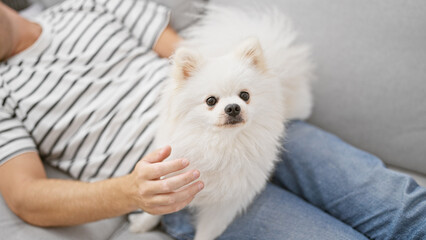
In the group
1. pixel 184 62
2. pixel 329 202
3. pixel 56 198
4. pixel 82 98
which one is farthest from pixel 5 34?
pixel 329 202

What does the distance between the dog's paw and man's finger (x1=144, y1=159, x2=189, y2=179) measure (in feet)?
1.13

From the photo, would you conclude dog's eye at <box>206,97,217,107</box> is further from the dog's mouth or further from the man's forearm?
the man's forearm

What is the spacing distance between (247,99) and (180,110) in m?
0.19

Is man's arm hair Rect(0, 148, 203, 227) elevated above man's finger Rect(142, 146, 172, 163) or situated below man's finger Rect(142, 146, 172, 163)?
below

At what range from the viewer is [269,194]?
95cm

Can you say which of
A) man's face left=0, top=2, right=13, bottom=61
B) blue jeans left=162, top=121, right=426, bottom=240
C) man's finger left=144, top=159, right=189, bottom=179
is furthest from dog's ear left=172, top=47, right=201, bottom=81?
man's face left=0, top=2, right=13, bottom=61

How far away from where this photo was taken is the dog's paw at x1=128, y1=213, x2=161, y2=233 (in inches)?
37.1

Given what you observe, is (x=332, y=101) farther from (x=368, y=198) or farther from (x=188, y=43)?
(x=188, y=43)

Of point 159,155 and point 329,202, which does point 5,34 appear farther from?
point 329,202

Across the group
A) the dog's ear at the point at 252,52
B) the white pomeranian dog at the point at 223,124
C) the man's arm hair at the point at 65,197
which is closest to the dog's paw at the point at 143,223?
Result: the white pomeranian dog at the point at 223,124

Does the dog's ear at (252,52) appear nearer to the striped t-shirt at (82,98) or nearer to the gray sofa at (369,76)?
the striped t-shirt at (82,98)

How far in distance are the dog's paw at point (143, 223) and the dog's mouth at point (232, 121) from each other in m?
0.48

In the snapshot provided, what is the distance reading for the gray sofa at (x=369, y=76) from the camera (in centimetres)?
100

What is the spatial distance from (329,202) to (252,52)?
61cm
